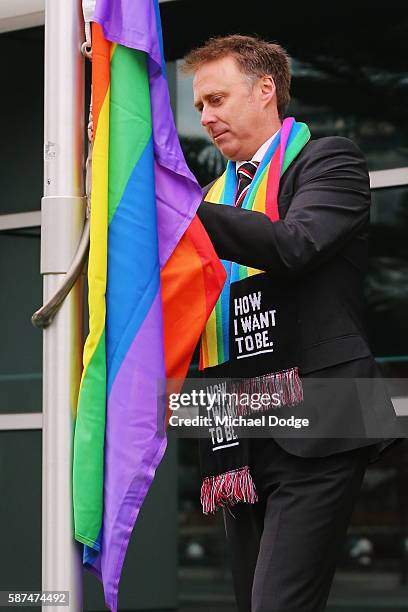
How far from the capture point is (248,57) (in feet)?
9.51

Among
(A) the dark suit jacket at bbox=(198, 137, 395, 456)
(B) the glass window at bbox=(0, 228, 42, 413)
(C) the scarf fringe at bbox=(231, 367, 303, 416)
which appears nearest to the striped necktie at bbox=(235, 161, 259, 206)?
(A) the dark suit jacket at bbox=(198, 137, 395, 456)

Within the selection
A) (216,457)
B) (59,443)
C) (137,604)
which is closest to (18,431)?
(137,604)

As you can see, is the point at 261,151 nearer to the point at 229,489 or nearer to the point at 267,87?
the point at 267,87

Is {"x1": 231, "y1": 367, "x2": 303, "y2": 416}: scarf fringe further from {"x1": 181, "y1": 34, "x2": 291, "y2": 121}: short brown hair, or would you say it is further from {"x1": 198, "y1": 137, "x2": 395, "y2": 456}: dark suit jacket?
{"x1": 181, "y1": 34, "x2": 291, "y2": 121}: short brown hair

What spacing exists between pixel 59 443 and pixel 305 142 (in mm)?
1016

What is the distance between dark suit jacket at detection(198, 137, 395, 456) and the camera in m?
2.55

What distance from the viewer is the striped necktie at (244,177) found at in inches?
113

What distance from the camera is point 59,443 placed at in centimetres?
224

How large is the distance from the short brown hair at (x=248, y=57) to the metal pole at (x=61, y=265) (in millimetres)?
650

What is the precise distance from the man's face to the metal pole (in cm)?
61

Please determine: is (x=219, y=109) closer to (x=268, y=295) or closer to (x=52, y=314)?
(x=268, y=295)

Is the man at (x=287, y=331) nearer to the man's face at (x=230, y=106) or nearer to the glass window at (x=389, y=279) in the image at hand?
the man's face at (x=230, y=106)

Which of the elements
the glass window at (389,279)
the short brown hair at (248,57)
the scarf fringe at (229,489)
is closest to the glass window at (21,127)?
the glass window at (389,279)

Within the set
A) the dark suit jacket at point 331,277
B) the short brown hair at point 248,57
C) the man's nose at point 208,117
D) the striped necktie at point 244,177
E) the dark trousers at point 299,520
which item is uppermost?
the short brown hair at point 248,57
